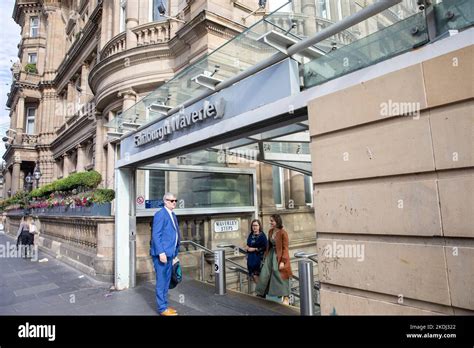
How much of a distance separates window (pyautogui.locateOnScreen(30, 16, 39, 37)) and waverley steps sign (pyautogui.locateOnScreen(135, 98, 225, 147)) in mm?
37581

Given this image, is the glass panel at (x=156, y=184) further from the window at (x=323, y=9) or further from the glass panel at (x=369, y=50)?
the glass panel at (x=369, y=50)

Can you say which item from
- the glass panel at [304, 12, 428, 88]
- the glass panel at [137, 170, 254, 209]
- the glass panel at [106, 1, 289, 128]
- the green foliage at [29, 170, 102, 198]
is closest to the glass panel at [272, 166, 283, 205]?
the glass panel at [137, 170, 254, 209]

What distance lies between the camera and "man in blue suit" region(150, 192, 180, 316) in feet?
15.3

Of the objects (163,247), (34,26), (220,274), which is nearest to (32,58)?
(34,26)

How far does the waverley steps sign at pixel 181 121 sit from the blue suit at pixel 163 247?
1.32 m

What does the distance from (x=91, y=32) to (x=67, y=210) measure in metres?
13.1

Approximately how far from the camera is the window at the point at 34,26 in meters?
34.8

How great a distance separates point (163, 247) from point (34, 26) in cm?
4038

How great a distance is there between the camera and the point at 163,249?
4.68 meters

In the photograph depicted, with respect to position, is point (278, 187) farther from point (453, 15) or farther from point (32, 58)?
point (32, 58)

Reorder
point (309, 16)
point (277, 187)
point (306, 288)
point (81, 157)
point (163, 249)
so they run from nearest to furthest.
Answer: point (309, 16)
point (306, 288)
point (163, 249)
point (277, 187)
point (81, 157)

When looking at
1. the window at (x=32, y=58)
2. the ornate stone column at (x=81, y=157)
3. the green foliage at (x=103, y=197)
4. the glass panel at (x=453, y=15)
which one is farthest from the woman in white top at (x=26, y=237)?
the window at (x=32, y=58)

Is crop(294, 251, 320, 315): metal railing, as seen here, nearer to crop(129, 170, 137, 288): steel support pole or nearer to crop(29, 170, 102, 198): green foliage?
crop(129, 170, 137, 288): steel support pole
